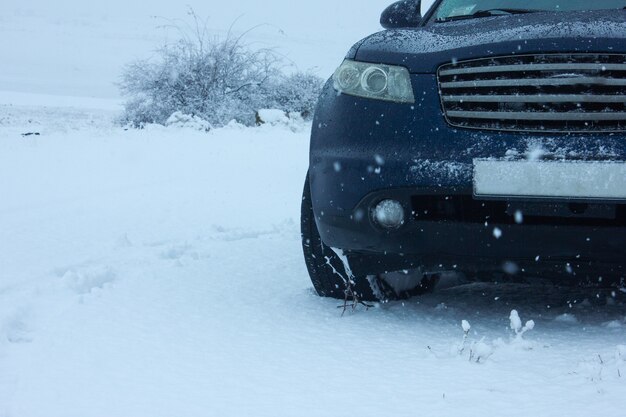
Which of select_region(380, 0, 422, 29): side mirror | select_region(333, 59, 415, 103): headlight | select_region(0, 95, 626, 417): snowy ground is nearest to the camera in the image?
select_region(0, 95, 626, 417): snowy ground

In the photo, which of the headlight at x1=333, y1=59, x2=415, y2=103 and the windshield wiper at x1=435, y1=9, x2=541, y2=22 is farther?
the windshield wiper at x1=435, y1=9, x2=541, y2=22

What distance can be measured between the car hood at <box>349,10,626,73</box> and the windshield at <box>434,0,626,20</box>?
40 cm

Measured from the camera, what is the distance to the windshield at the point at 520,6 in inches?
131

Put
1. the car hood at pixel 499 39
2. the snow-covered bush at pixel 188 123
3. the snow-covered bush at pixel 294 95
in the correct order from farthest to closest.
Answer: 1. the snow-covered bush at pixel 294 95
2. the snow-covered bush at pixel 188 123
3. the car hood at pixel 499 39

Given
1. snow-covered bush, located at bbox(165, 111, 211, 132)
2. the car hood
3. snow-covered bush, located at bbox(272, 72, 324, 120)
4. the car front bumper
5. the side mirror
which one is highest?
the side mirror

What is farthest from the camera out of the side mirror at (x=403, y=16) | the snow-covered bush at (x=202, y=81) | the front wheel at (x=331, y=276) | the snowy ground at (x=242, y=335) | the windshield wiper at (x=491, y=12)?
the snow-covered bush at (x=202, y=81)

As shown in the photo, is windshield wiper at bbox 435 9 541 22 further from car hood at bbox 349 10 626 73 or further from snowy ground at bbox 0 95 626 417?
snowy ground at bbox 0 95 626 417

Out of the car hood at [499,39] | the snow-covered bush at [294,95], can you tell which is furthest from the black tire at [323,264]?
the snow-covered bush at [294,95]

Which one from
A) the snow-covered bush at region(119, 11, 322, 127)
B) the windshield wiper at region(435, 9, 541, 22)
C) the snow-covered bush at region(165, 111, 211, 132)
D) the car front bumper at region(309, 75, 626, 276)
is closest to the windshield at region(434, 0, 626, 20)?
the windshield wiper at region(435, 9, 541, 22)

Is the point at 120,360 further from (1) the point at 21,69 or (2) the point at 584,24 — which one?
(1) the point at 21,69

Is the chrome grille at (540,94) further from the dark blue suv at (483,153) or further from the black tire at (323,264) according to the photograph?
the black tire at (323,264)

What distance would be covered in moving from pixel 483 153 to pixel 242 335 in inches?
38.7

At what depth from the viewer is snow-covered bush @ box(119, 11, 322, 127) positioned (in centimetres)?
1418

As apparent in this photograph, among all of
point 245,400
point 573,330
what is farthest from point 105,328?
point 573,330
